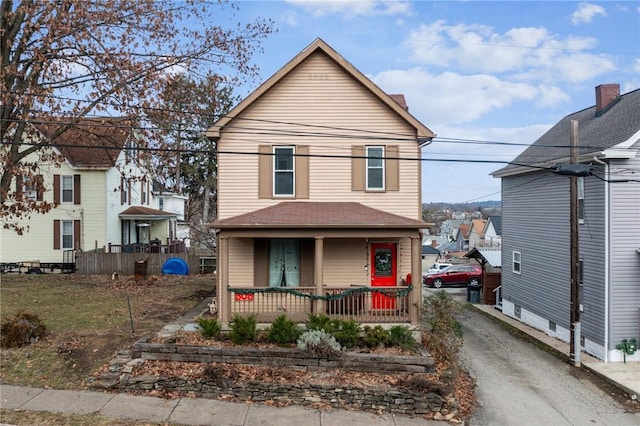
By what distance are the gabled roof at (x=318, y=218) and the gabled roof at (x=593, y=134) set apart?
4724mm

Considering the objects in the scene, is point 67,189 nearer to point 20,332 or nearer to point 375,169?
point 20,332

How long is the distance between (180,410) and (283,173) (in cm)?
752

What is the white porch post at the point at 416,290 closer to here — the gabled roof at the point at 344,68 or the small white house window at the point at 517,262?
the gabled roof at the point at 344,68

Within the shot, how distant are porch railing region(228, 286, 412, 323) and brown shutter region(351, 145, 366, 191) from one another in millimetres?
3299

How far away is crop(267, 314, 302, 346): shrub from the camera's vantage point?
10.6 metres

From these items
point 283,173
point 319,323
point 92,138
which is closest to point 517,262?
point 283,173

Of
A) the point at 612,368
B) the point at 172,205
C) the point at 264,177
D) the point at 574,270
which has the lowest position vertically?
the point at 612,368

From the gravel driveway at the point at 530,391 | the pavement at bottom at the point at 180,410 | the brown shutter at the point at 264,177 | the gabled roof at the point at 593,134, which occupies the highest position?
the gabled roof at the point at 593,134

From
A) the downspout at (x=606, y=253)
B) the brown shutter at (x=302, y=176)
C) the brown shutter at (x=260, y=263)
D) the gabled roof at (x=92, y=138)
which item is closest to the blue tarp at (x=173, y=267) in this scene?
the gabled roof at (x=92, y=138)

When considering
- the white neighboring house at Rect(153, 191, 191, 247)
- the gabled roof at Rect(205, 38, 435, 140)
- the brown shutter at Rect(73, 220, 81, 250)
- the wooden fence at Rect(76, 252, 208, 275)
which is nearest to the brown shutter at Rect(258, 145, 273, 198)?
the gabled roof at Rect(205, 38, 435, 140)

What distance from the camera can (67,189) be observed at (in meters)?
26.2

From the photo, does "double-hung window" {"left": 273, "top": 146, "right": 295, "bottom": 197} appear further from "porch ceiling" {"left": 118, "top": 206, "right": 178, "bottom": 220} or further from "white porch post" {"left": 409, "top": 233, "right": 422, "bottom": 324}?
"porch ceiling" {"left": 118, "top": 206, "right": 178, "bottom": 220}

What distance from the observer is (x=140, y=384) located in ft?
31.0

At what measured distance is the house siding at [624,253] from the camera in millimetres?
13406
